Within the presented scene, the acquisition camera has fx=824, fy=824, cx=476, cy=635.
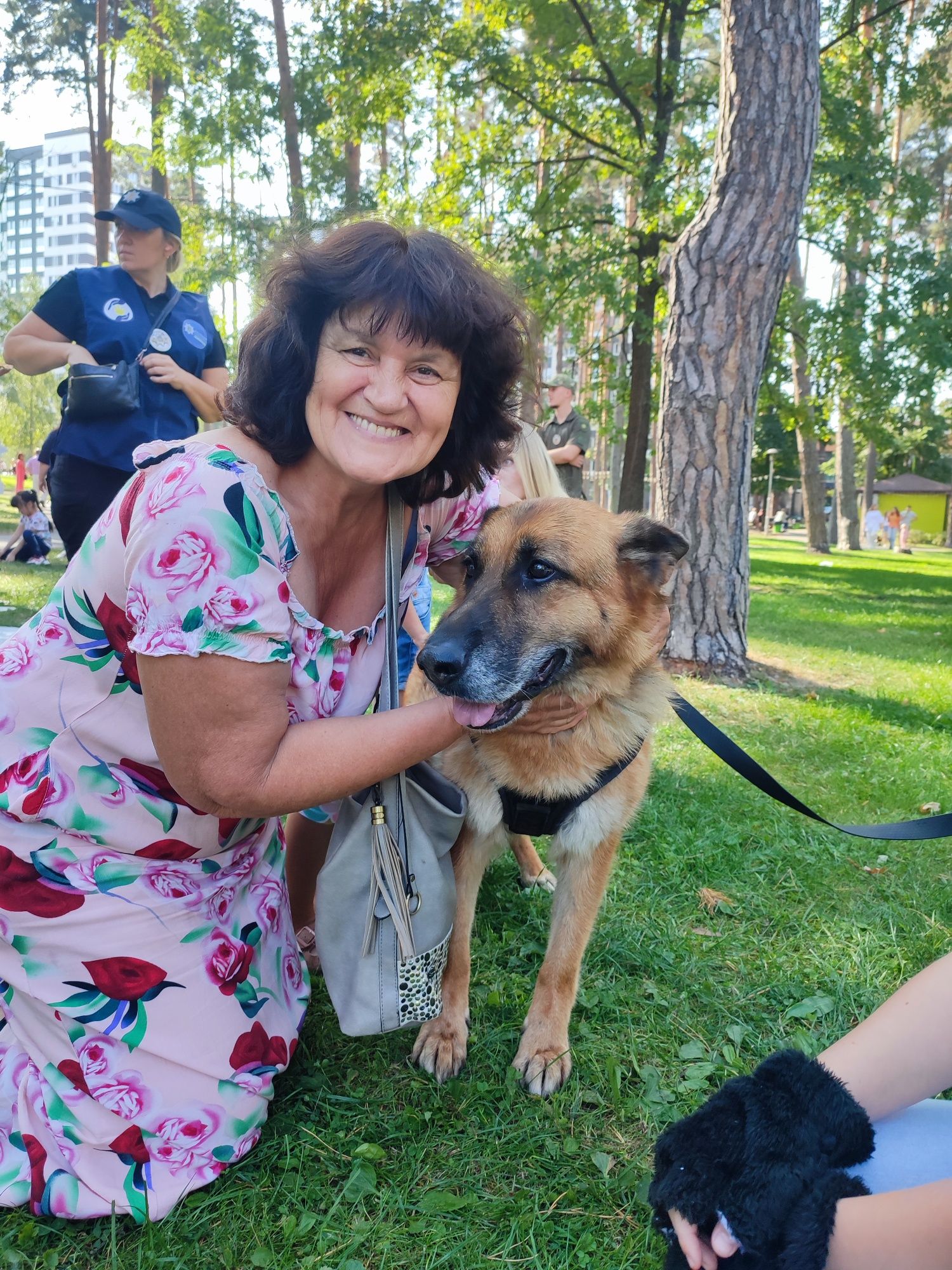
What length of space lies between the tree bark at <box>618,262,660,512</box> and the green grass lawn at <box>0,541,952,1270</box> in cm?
895

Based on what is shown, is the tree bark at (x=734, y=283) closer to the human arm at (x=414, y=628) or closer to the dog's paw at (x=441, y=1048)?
the human arm at (x=414, y=628)

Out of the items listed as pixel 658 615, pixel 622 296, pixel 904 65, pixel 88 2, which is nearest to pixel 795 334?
pixel 622 296

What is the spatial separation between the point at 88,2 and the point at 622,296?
16.4 metres

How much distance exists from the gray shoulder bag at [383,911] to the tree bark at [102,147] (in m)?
19.1

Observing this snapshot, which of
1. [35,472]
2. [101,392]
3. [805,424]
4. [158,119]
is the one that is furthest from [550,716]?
[35,472]

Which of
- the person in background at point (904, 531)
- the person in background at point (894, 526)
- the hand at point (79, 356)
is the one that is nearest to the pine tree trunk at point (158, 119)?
the hand at point (79, 356)

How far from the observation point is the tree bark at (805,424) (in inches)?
482

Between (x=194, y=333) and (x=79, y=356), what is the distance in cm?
57

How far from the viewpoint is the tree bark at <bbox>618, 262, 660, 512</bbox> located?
12117 millimetres

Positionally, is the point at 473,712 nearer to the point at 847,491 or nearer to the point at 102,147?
the point at 102,147

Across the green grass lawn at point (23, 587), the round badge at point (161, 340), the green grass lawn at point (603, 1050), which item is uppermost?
the round badge at point (161, 340)

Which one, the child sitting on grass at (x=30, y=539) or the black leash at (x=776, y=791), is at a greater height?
the child sitting on grass at (x=30, y=539)

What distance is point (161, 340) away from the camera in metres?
3.96

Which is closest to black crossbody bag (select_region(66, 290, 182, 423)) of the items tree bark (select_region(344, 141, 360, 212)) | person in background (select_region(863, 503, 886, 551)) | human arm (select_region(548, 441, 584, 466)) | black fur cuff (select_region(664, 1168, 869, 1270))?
human arm (select_region(548, 441, 584, 466))
